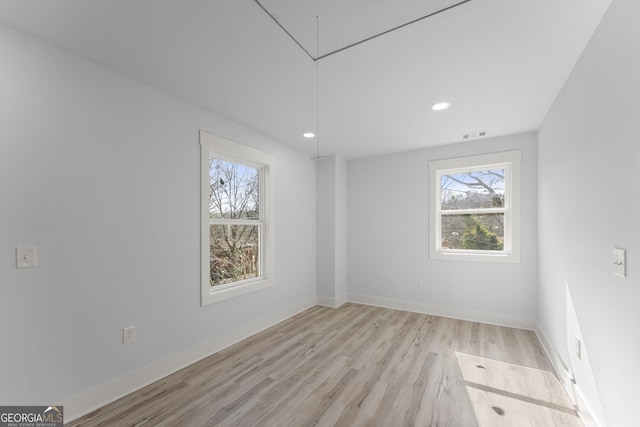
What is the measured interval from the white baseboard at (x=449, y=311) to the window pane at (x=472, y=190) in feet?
4.78


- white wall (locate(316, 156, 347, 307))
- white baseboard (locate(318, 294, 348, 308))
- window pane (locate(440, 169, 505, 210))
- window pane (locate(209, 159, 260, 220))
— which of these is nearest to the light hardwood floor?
white baseboard (locate(318, 294, 348, 308))

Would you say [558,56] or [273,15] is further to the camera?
[558,56]

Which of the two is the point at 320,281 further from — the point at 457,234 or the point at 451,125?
the point at 451,125

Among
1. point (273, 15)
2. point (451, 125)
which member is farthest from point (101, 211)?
point (451, 125)

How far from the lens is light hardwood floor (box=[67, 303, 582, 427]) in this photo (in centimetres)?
183

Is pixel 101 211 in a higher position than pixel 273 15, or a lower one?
lower

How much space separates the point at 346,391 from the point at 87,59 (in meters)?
3.12

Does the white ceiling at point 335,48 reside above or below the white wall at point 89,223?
above

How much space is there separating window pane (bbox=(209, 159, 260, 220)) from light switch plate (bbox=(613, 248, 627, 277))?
3.11m

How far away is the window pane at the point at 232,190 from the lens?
301 centimetres

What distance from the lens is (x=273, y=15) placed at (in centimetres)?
151

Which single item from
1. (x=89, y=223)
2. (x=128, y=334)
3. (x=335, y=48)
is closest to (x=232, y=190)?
(x=89, y=223)

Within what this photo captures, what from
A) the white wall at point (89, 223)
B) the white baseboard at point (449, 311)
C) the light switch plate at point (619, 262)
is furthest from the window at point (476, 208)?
the white wall at point (89, 223)

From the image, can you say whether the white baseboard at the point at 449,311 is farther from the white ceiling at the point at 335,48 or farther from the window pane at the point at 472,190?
the white ceiling at the point at 335,48
